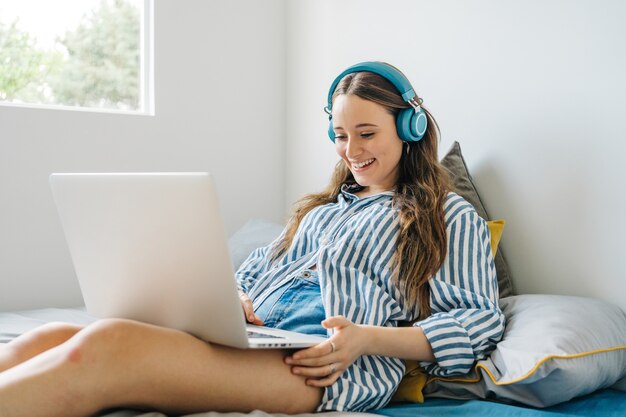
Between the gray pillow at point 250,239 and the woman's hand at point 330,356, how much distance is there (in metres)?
0.83

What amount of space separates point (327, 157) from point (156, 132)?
0.61 m

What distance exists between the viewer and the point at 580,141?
1.41 m

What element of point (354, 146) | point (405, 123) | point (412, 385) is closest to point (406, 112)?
point (405, 123)

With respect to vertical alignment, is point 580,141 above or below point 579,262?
above

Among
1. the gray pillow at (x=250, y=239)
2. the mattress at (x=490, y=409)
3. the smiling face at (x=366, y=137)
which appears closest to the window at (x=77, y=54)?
the gray pillow at (x=250, y=239)

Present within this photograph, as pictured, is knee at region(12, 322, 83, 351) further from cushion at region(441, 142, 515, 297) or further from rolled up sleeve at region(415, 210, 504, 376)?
cushion at region(441, 142, 515, 297)

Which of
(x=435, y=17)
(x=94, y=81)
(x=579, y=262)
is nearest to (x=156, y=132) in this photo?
(x=94, y=81)

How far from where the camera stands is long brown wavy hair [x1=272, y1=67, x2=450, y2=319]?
1.28 m

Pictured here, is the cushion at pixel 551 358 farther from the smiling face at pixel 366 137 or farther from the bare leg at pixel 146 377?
the smiling face at pixel 366 137

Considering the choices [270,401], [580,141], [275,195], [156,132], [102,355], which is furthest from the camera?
[275,195]

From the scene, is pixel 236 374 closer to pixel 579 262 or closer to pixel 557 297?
pixel 557 297

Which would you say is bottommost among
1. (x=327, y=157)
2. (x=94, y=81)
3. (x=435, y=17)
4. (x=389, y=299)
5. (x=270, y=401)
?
(x=270, y=401)

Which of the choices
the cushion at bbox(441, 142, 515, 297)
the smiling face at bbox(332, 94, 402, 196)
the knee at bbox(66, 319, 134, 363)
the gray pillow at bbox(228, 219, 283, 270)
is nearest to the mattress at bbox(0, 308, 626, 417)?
the knee at bbox(66, 319, 134, 363)

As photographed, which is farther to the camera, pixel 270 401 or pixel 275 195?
pixel 275 195
